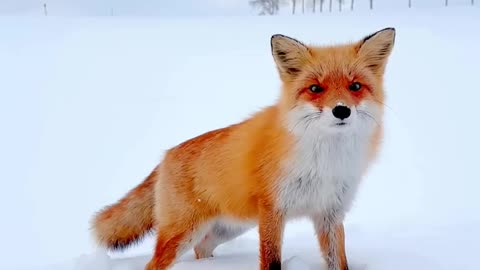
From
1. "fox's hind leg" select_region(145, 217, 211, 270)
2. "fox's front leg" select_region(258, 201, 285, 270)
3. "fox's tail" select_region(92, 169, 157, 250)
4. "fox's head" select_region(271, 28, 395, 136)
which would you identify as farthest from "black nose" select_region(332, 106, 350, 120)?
"fox's tail" select_region(92, 169, 157, 250)

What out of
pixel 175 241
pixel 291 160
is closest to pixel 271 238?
pixel 291 160

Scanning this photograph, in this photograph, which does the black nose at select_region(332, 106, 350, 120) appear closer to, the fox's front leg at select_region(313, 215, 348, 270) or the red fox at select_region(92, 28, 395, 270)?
the red fox at select_region(92, 28, 395, 270)

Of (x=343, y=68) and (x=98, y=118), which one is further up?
(x=343, y=68)

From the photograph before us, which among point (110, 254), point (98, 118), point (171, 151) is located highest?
point (171, 151)

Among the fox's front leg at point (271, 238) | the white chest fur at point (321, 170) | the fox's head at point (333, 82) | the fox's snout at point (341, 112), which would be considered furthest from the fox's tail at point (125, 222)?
the fox's snout at point (341, 112)

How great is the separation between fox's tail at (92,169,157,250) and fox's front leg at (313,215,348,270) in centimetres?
118

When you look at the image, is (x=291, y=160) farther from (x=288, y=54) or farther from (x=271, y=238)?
(x=288, y=54)

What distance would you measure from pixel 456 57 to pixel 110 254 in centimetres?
1425

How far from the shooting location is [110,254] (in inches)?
149

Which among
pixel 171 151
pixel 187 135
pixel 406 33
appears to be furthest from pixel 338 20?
pixel 171 151

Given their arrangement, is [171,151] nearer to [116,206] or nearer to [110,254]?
[116,206]

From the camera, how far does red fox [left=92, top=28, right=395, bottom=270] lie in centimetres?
287

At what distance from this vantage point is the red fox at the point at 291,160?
9.41ft

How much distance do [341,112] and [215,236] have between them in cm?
155
